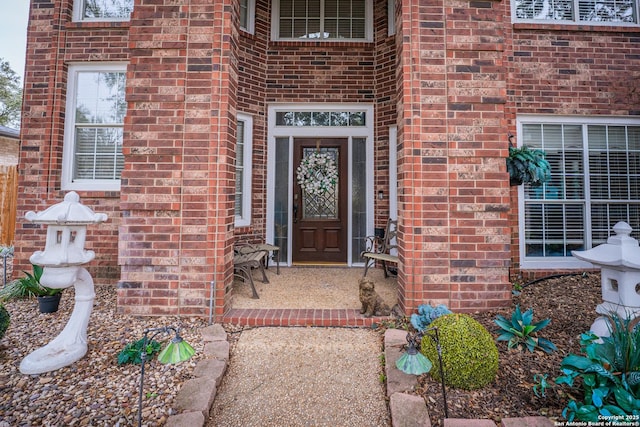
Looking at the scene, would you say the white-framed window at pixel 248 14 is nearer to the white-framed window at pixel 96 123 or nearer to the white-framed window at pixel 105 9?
the white-framed window at pixel 105 9

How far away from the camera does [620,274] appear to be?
2.12m

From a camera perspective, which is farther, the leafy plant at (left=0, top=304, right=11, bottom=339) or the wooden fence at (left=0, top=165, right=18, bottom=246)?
the wooden fence at (left=0, top=165, right=18, bottom=246)

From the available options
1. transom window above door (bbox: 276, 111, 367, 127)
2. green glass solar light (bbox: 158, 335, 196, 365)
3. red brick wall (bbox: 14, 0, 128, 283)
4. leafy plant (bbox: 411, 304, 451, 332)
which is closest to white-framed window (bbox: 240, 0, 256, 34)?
transom window above door (bbox: 276, 111, 367, 127)

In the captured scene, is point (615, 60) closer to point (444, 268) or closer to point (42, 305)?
point (444, 268)

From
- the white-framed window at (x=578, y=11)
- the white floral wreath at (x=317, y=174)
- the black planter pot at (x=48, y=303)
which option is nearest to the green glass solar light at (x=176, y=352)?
the black planter pot at (x=48, y=303)

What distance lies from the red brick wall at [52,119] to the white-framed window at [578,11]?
5770mm

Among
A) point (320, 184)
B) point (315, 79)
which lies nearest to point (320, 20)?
point (315, 79)

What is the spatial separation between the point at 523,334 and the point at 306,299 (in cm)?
203

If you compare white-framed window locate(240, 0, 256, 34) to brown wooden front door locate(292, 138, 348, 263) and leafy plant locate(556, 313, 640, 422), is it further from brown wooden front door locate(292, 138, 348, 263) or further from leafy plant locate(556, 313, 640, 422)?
leafy plant locate(556, 313, 640, 422)

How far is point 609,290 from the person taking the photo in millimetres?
2217

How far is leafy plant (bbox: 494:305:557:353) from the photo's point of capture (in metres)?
2.25

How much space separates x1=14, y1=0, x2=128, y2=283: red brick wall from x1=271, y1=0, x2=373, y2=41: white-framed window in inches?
98.1

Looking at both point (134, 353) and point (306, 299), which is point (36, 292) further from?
point (306, 299)

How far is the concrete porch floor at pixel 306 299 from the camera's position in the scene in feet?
9.34
